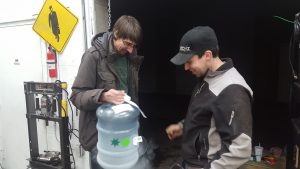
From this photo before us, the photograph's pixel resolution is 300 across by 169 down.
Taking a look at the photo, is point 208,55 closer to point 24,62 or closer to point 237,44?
point 24,62

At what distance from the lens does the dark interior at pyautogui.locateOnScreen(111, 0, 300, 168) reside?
7336 millimetres

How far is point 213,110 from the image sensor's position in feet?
4.98

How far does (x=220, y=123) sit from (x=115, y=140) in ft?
2.89

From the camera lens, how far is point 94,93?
188cm

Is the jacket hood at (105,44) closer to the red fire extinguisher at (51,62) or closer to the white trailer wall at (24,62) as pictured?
the white trailer wall at (24,62)

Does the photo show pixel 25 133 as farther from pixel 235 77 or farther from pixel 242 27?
pixel 242 27

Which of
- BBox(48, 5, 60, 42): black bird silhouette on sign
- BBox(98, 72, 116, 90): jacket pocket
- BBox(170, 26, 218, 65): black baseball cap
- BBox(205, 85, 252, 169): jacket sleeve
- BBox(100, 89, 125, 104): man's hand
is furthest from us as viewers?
BBox(48, 5, 60, 42): black bird silhouette on sign

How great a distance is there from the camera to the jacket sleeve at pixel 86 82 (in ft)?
6.31

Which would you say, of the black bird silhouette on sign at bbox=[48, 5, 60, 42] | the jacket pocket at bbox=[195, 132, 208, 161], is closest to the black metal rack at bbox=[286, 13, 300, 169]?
the jacket pocket at bbox=[195, 132, 208, 161]

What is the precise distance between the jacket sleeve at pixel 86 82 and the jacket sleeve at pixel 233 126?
894 mm

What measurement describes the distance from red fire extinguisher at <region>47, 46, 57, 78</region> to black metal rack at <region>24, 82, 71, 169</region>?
0.16 m

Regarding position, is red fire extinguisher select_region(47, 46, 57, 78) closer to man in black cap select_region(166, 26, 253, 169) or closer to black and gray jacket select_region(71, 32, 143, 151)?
black and gray jacket select_region(71, 32, 143, 151)

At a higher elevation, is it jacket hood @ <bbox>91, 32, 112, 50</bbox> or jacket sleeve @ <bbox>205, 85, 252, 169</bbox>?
jacket hood @ <bbox>91, 32, 112, 50</bbox>

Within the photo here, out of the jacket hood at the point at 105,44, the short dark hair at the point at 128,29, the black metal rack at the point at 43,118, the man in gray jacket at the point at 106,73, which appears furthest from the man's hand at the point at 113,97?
the black metal rack at the point at 43,118
